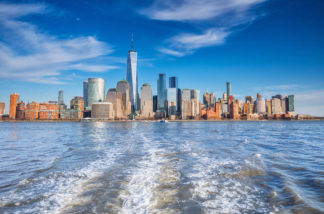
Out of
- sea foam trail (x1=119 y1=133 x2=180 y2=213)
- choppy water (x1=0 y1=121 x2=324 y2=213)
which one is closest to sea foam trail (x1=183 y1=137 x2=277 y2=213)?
choppy water (x1=0 y1=121 x2=324 y2=213)

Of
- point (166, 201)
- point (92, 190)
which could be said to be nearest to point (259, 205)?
point (166, 201)

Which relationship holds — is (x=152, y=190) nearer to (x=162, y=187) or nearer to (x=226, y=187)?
(x=162, y=187)

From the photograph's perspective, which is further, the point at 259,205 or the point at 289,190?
the point at 289,190

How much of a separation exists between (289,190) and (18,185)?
1480 cm

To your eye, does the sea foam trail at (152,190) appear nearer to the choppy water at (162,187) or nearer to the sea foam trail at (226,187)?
the choppy water at (162,187)

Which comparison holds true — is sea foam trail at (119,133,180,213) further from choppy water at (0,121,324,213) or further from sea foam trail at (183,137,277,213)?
sea foam trail at (183,137,277,213)

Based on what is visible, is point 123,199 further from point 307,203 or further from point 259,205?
point 307,203

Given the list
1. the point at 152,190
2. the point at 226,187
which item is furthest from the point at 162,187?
the point at 226,187

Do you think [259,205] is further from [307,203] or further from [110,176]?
[110,176]

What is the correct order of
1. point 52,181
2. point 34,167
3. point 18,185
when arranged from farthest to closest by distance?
1. point 34,167
2. point 52,181
3. point 18,185

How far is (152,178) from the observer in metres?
12.7

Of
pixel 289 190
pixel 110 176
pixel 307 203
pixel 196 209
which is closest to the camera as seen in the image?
pixel 196 209

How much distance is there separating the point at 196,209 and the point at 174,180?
4.05m

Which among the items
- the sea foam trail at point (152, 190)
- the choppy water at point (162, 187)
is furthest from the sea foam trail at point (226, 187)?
the sea foam trail at point (152, 190)
